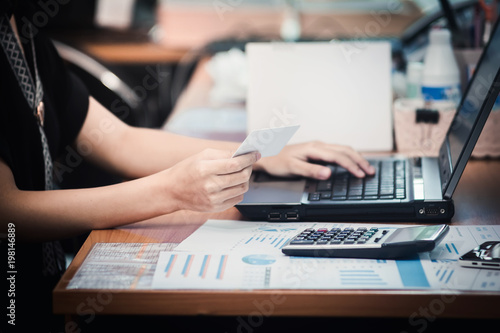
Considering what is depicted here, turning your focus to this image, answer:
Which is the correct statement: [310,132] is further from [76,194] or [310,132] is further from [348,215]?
[76,194]

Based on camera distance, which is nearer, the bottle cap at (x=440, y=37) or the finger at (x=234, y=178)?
the finger at (x=234, y=178)

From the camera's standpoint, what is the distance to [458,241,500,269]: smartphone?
34.9 inches

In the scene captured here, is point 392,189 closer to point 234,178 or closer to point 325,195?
point 325,195

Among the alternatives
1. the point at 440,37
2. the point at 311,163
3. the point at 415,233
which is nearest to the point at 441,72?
the point at 440,37

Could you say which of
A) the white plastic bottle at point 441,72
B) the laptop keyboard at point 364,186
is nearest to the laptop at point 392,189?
the laptop keyboard at point 364,186

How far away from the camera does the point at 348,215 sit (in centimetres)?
110

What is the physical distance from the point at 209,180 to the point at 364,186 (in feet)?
1.02

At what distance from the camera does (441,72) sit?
1553mm

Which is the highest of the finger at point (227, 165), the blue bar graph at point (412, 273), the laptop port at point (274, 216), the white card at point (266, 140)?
the white card at point (266, 140)

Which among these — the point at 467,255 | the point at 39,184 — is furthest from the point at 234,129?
the point at 467,255

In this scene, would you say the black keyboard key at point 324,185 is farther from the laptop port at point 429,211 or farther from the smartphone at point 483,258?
the smartphone at point 483,258

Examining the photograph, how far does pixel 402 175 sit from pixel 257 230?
1.06 feet

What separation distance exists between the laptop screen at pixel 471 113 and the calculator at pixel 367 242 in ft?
0.48

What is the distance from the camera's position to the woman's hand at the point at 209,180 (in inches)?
40.4
